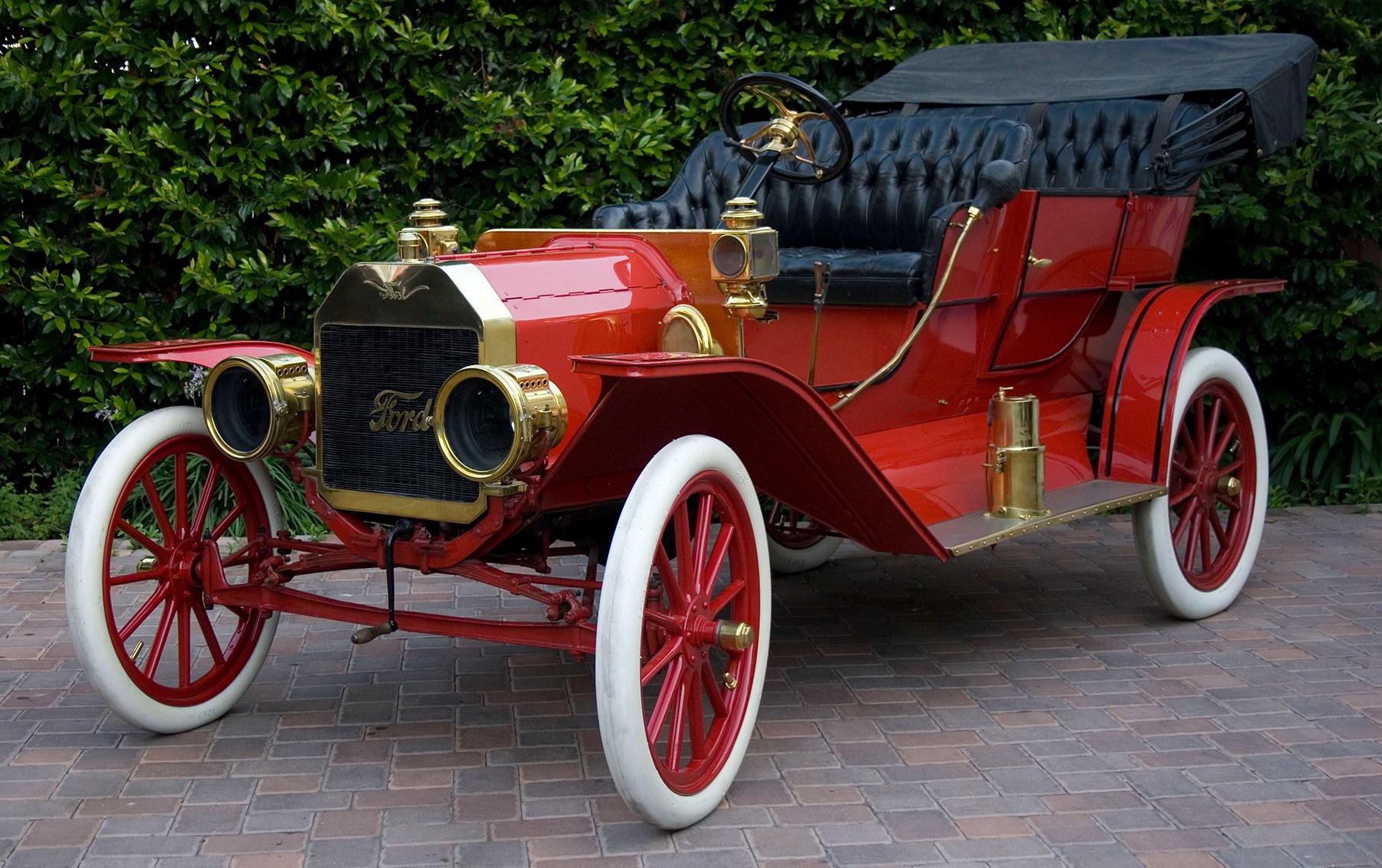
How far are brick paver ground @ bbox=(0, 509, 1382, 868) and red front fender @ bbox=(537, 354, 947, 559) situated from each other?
0.54m

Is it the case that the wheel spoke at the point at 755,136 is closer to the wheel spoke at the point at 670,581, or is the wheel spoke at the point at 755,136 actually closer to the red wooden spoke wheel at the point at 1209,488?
the wheel spoke at the point at 670,581

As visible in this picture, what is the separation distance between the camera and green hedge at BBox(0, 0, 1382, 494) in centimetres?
533

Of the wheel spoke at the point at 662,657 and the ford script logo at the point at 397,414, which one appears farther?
the ford script logo at the point at 397,414

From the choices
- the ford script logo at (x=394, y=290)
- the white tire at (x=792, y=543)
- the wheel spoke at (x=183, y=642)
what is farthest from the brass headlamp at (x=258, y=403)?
the white tire at (x=792, y=543)

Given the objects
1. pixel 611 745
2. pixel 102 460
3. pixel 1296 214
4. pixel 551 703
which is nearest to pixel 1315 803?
pixel 611 745

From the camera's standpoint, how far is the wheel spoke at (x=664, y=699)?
2.80 m

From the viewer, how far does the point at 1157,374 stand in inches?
166

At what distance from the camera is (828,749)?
334 centimetres

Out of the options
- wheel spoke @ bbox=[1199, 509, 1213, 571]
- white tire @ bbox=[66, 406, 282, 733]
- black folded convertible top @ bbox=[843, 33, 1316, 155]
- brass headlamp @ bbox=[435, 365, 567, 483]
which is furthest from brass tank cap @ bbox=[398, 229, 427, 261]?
wheel spoke @ bbox=[1199, 509, 1213, 571]

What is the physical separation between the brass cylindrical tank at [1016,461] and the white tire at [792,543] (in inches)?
30.7

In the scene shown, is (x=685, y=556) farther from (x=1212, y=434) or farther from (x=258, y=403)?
(x=1212, y=434)

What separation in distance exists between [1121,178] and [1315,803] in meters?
2.31

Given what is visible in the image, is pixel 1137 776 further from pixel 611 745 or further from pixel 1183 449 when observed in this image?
pixel 1183 449

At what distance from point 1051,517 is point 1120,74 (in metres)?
1.88
